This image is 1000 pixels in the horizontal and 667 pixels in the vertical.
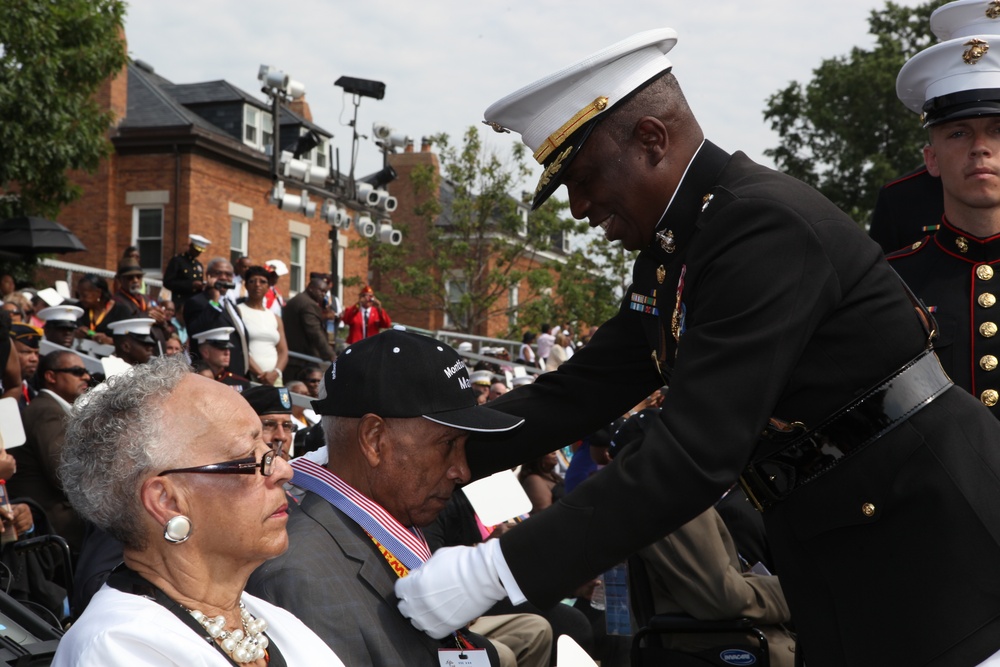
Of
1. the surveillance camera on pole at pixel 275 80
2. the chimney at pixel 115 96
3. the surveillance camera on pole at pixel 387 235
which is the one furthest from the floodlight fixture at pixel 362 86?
the chimney at pixel 115 96

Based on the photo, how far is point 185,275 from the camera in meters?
13.7

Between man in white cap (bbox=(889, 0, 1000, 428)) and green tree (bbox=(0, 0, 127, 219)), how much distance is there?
16.5 metres

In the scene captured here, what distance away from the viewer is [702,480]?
2.30 meters

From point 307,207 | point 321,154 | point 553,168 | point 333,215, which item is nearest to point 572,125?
point 553,168

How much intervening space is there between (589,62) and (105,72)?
18.4 m

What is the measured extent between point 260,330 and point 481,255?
18711mm

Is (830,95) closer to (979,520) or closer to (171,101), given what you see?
(171,101)

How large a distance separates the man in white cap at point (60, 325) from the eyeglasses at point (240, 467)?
9.12 metres

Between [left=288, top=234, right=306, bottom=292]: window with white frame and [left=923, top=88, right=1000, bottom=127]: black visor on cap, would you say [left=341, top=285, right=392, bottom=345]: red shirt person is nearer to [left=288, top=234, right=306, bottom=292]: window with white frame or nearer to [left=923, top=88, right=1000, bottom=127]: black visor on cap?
[left=288, top=234, right=306, bottom=292]: window with white frame

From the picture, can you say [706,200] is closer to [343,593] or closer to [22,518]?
[343,593]

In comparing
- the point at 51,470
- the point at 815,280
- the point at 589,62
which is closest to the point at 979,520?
the point at 815,280

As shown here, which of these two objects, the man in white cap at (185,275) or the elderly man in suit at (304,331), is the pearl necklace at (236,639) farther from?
the elderly man in suit at (304,331)

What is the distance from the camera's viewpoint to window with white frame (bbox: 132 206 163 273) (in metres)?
26.6

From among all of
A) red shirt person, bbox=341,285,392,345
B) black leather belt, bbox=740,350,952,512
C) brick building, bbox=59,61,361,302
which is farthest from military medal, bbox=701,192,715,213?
brick building, bbox=59,61,361,302
